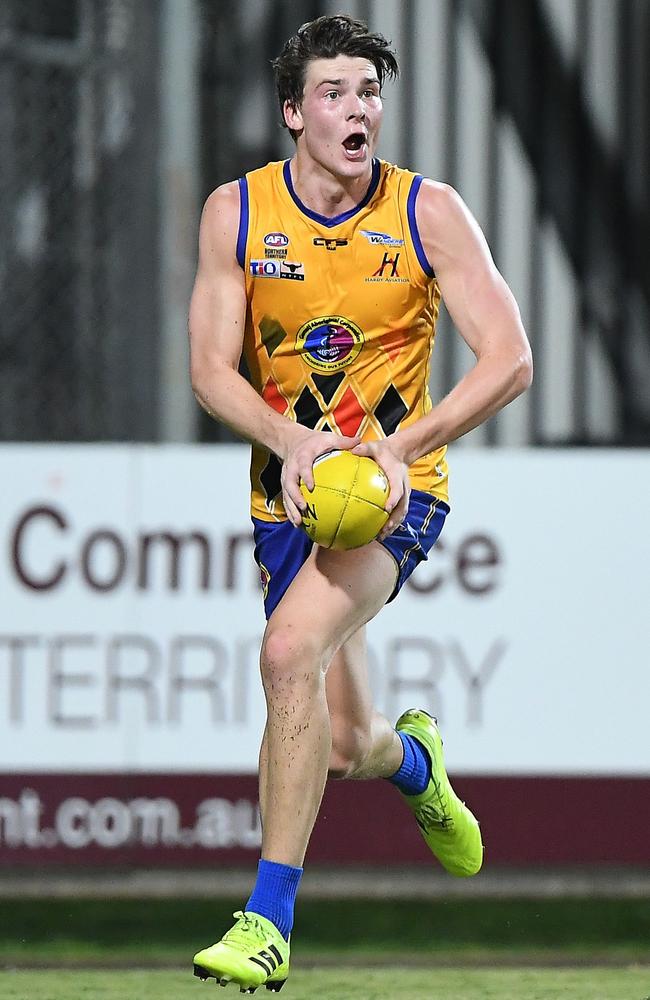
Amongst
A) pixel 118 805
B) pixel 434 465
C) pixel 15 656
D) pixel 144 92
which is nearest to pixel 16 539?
pixel 15 656

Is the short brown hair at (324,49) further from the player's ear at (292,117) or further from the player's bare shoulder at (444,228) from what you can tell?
the player's bare shoulder at (444,228)

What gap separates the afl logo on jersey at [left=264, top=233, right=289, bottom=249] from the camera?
4.59 meters

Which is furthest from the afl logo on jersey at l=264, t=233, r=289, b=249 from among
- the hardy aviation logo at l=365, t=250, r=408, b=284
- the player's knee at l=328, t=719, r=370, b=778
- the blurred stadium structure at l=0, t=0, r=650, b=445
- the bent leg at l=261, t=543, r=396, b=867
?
the blurred stadium structure at l=0, t=0, r=650, b=445

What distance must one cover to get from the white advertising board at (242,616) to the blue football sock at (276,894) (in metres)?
2.47

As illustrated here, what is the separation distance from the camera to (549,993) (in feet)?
18.0

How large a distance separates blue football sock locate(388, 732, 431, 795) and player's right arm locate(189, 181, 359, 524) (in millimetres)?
1077

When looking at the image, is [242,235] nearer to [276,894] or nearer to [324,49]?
[324,49]

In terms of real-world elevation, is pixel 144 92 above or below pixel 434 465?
above

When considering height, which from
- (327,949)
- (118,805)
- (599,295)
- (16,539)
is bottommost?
(327,949)

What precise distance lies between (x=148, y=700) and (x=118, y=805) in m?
0.39

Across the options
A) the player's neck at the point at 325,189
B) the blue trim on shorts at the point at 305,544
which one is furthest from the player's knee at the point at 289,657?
the player's neck at the point at 325,189

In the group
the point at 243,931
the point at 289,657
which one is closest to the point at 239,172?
the point at 289,657

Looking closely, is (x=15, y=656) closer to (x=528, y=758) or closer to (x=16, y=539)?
(x=16, y=539)

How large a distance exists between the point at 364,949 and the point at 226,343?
2927mm
